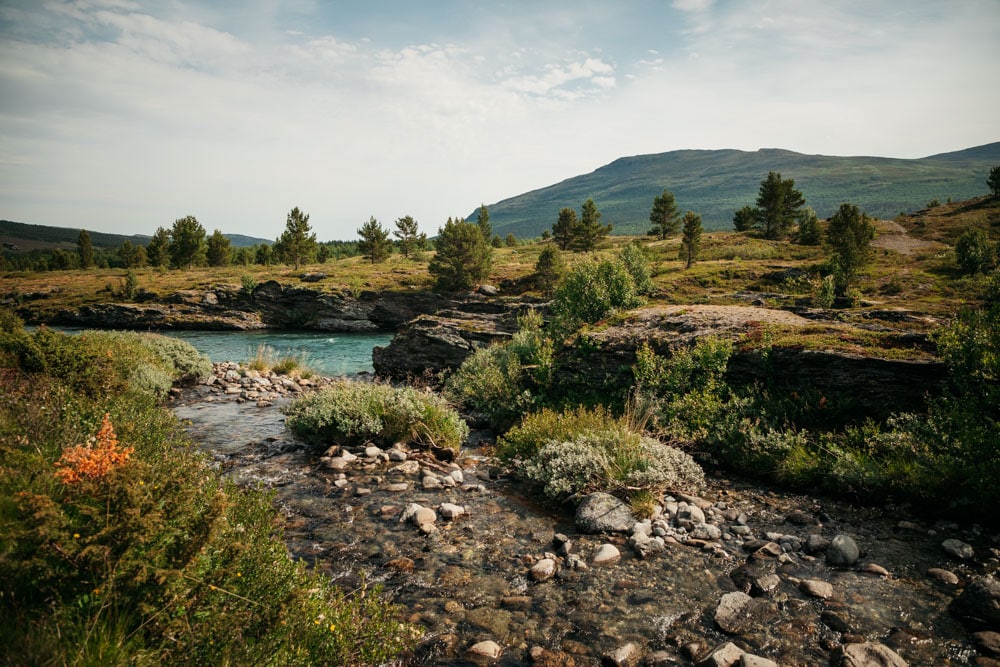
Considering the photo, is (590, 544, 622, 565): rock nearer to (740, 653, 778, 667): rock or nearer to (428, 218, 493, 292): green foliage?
(740, 653, 778, 667): rock

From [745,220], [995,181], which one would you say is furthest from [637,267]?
[995,181]

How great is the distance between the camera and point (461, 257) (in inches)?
2354

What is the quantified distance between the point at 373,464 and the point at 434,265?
52847 millimetres

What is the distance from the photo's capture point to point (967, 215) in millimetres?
65125

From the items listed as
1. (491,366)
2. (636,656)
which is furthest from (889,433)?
(491,366)

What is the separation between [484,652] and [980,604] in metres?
5.76

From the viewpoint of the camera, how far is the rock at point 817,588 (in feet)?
19.5

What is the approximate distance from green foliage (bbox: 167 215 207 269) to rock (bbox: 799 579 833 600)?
312 feet

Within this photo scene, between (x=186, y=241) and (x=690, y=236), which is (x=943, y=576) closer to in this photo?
(x=690, y=236)

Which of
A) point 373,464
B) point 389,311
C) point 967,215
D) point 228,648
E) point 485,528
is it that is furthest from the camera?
point 967,215

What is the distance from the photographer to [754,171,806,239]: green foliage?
226 feet

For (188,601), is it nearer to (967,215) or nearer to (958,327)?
(958,327)

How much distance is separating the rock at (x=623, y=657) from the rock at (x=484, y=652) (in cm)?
117

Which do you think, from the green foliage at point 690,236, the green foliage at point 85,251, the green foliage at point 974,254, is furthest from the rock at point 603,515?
the green foliage at point 85,251
